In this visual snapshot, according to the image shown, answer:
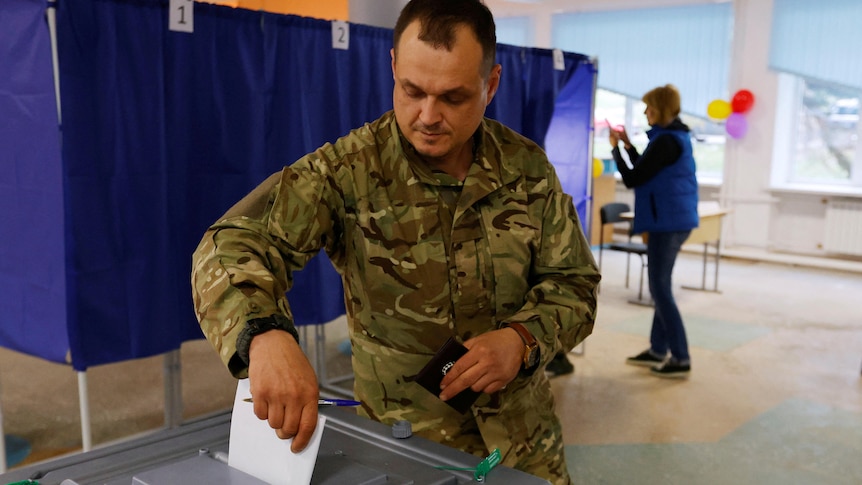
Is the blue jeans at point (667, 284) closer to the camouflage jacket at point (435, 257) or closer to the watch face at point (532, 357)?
the camouflage jacket at point (435, 257)

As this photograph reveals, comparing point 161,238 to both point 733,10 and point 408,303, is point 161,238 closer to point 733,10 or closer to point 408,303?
point 408,303

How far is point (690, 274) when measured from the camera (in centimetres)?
721

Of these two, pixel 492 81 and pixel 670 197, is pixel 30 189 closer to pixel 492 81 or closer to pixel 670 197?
pixel 492 81

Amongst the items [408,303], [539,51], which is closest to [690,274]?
[539,51]

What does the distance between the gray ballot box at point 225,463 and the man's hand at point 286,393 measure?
89mm

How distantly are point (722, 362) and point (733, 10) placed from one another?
4.68m

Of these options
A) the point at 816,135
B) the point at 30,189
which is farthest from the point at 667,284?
the point at 816,135

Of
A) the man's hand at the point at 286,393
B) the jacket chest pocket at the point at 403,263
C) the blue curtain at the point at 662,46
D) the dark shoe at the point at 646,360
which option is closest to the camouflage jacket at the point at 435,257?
the jacket chest pocket at the point at 403,263

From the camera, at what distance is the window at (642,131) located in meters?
8.51

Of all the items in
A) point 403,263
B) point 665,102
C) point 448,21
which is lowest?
point 403,263

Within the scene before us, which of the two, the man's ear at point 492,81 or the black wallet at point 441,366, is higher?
the man's ear at point 492,81

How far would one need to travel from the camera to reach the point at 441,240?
1.23m

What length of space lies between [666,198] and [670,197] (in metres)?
0.02

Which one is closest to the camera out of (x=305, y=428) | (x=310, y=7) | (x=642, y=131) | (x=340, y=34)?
(x=305, y=428)
